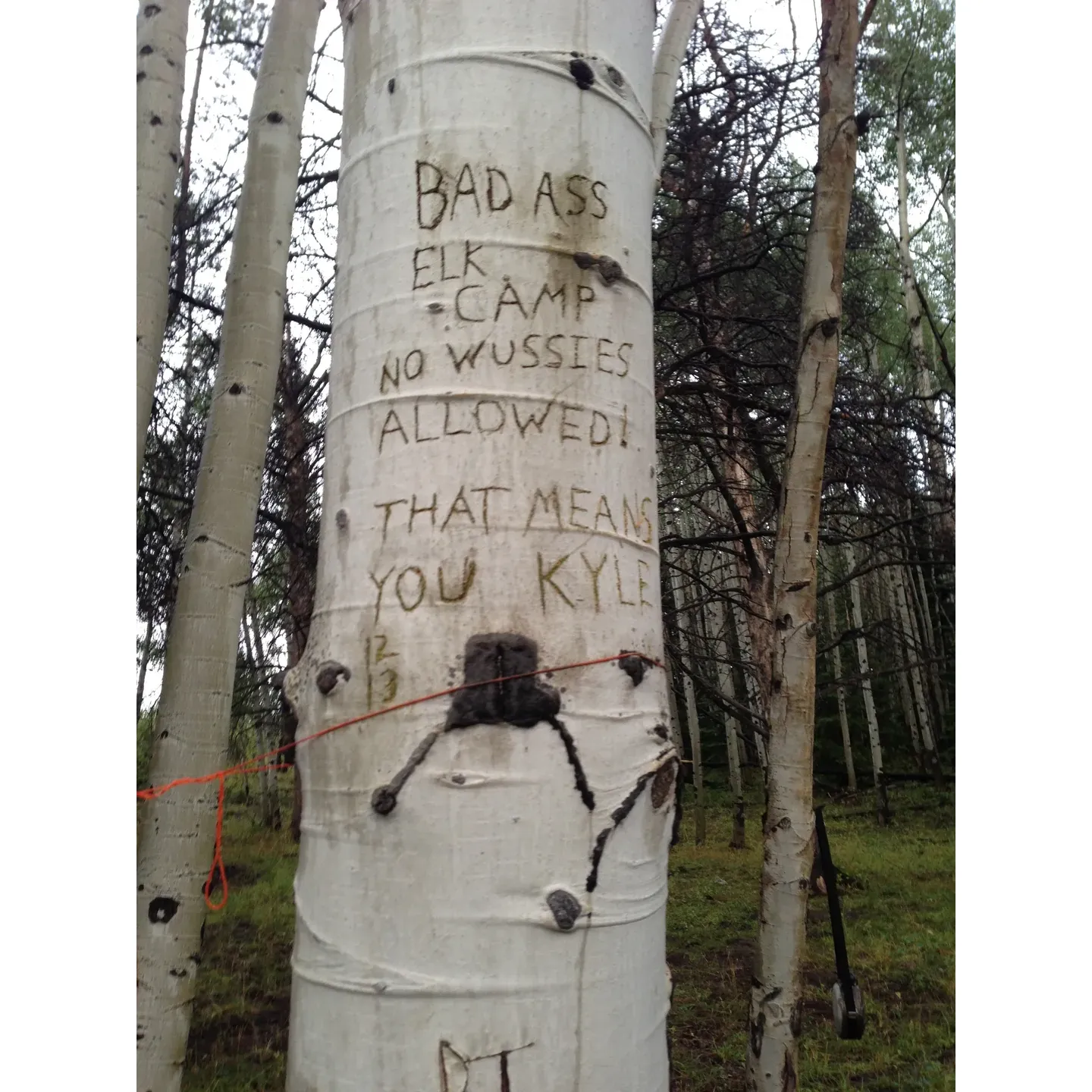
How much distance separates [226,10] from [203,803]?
2.83m

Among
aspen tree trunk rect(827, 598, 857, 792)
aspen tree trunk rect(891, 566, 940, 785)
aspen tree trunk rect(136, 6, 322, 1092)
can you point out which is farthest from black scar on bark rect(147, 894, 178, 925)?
aspen tree trunk rect(827, 598, 857, 792)

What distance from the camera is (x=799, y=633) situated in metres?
2.22

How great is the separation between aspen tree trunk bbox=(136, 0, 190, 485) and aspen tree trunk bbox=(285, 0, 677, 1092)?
120cm

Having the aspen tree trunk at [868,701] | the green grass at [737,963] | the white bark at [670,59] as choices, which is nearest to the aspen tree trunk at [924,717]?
the green grass at [737,963]

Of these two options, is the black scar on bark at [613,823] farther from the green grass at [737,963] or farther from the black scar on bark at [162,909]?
the green grass at [737,963]

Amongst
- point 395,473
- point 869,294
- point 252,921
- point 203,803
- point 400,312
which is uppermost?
point 869,294

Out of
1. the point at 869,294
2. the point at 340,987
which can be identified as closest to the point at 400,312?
the point at 340,987

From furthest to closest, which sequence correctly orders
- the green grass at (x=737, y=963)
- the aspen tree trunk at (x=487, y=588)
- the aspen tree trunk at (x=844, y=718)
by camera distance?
the aspen tree trunk at (x=844, y=718) < the green grass at (x=737, y=963) < the aspen tree trunk at (x=487, y=588)

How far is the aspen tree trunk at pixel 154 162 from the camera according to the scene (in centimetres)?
196

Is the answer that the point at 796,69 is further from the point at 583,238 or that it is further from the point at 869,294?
the point at 583,238

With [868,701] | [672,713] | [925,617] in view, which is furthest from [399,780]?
[868,701]

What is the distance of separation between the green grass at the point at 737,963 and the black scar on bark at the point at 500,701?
3432mm

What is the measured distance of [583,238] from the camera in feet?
2.90

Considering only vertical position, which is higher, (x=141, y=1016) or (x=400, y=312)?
(x=400, y=312)
